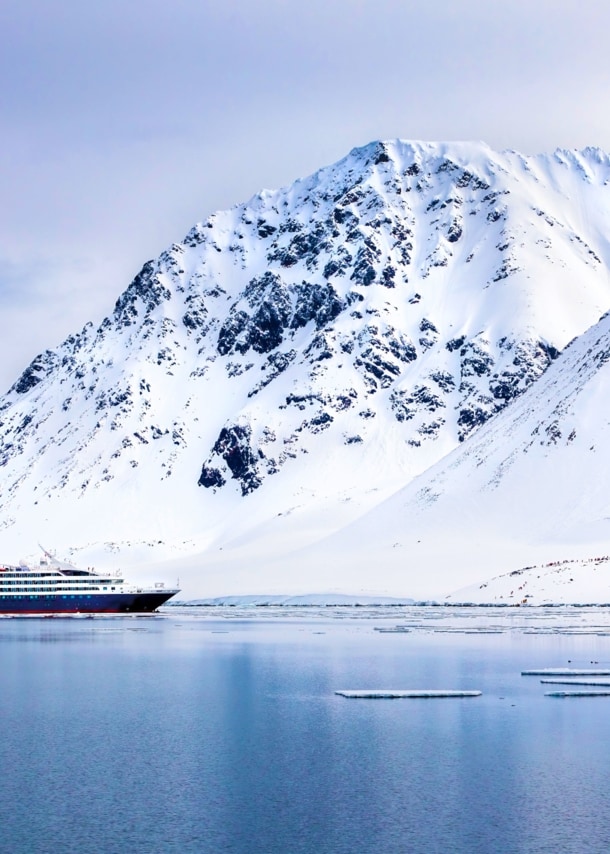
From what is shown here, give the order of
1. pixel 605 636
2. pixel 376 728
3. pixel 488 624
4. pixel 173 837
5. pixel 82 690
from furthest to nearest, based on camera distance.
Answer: pixel 488 624 → pixel 605 636 → pixel 82 690 → pixel 376 728 → pixel 173 837

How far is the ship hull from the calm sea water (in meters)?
84.3

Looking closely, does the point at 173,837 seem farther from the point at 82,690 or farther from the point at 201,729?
the point at 82,690

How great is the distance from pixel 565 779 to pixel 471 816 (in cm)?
569

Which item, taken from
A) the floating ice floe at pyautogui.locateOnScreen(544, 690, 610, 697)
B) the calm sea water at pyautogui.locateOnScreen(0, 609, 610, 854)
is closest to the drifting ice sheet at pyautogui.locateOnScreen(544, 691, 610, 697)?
the floating ice floe at pyautogui.locateOnScreen(544, 690, 610, 697)

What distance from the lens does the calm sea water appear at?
33.8 meters

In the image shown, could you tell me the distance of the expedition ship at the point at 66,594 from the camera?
16438cm

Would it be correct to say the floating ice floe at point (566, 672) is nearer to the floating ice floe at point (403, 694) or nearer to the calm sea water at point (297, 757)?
the calm sea water at point (297, 757)

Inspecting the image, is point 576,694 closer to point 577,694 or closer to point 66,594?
point 577,694

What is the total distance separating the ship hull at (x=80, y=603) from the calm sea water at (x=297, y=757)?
277 ft

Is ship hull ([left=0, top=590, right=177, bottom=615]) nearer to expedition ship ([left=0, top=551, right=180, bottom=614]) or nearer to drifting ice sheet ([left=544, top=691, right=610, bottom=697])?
expedition ship ([left=0, top=551, right=180, bottom=614])

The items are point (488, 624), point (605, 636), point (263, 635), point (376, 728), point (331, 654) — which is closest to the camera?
point (376, 728)

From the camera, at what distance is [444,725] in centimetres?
5025

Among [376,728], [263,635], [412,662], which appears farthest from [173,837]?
[263,635]

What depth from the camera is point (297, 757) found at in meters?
44.0
